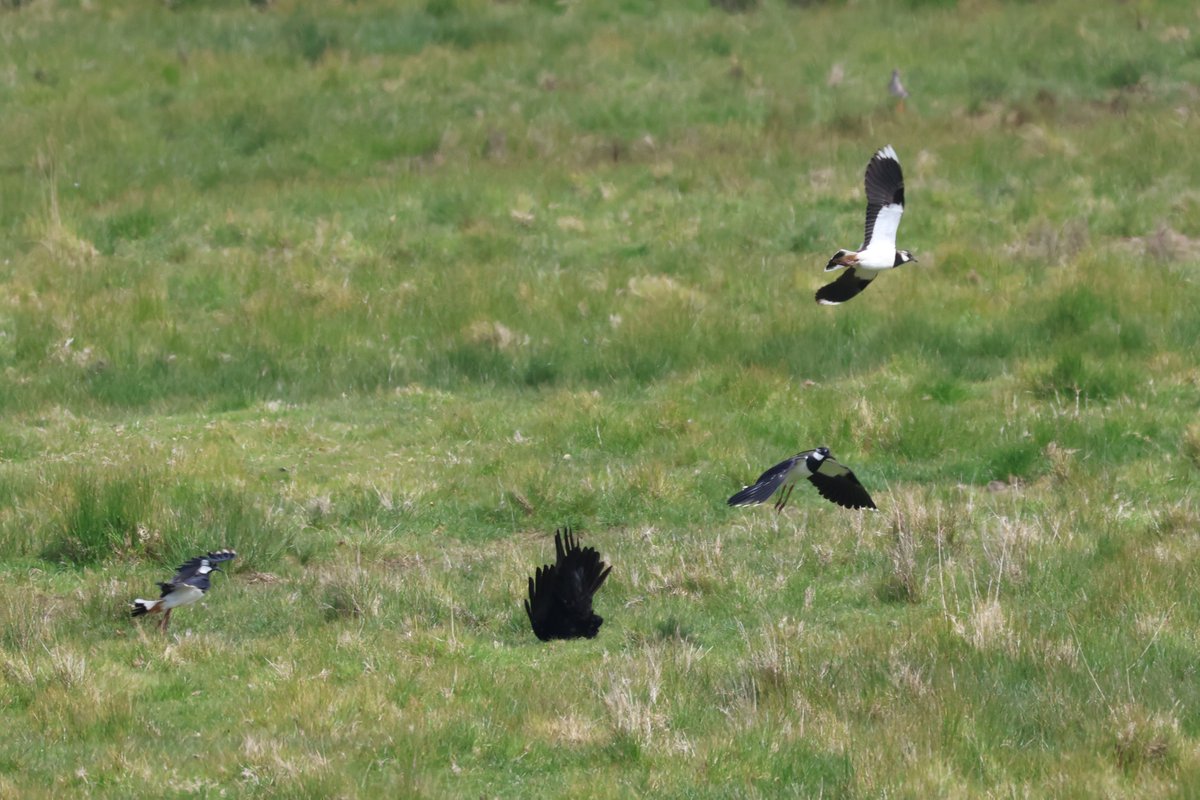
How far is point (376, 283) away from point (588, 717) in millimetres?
9899

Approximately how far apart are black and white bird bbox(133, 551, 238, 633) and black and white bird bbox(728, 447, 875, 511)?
275 centimetres

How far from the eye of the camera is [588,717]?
20.3 feet

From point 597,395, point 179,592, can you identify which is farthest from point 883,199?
point 179,592

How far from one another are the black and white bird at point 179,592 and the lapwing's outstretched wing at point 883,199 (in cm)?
446

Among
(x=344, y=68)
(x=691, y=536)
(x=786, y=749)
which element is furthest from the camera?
(x=344, y=68)

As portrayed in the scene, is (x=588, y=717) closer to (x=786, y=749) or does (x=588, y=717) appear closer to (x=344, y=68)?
(x=786, y=749)

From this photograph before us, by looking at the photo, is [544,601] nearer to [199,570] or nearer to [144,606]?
[199,570]

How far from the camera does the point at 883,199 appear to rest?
9.44 metres

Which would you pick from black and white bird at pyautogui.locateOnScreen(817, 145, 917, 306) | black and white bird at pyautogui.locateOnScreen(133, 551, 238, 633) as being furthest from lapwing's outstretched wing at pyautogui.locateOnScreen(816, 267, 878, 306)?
black and white bird at pyautogui.locateOnScreen(133, 551, 238, 633)

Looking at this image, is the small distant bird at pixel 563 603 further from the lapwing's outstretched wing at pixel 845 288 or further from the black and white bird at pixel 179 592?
the lapwing's outstretched wing at pixel 845 288

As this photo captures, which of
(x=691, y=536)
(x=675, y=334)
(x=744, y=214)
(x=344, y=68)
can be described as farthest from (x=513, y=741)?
(x=344, y=68)

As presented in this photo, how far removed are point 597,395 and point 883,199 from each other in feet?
12.4

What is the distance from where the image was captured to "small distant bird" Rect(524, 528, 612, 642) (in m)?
7.66

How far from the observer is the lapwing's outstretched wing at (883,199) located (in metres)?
9.32
